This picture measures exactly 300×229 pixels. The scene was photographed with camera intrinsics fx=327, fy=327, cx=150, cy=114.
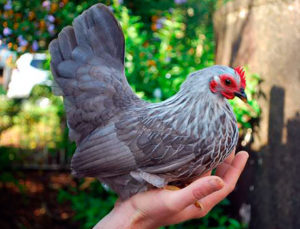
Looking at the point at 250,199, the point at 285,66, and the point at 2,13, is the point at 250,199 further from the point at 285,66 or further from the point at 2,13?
the point at 2,13

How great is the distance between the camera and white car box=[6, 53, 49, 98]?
3.40 m

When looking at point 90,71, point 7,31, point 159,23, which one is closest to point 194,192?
point 90,71

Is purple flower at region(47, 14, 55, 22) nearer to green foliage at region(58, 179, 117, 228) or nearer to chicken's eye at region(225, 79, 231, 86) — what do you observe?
green foliage at region(58, 179, 117, 228)

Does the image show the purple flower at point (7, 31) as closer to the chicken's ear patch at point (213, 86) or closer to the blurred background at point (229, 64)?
the blurred background at point (229, 64)

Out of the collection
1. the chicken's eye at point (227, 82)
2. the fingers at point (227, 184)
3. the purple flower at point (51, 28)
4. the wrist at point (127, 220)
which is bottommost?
the wrist at point (127, 220)

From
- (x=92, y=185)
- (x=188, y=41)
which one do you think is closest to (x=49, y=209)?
(x=92, y=185)

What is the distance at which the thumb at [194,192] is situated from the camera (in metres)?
1.37

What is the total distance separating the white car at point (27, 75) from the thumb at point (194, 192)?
233cm

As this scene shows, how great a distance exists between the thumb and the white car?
233 cm

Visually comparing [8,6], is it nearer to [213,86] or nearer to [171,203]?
[213,86]

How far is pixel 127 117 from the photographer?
163 cm

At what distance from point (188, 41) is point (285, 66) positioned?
1.86 m

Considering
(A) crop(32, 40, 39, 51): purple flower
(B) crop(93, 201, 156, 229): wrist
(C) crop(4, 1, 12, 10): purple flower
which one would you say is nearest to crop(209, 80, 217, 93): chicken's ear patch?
(B) crop(93, 201, 156, 229): wrist

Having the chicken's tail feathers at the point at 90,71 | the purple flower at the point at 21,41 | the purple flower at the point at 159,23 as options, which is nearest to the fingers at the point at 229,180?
the chicken's tail feathers at the point at 90,71
